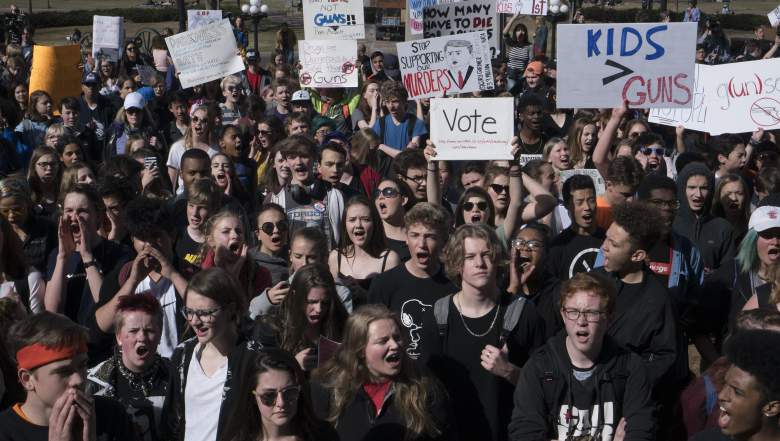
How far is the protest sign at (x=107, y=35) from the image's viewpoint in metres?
16.0

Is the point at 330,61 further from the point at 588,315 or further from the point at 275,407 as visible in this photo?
the point at 275,407

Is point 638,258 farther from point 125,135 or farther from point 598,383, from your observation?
→ point 125,135

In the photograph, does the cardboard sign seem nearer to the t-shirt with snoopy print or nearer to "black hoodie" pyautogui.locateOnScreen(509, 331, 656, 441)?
the t-shirt with snoopy print

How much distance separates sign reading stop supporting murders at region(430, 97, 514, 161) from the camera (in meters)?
7.69

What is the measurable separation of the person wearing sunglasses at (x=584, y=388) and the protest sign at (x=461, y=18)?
747 cm

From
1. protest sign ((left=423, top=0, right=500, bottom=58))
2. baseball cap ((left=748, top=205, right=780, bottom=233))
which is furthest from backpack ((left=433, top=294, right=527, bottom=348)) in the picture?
protest sign ((left=423, top=0, right=500, bottom=58))

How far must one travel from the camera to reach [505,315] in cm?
519

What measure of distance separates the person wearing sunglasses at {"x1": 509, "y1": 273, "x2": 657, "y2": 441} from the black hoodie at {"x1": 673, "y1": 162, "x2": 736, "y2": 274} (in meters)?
2.59

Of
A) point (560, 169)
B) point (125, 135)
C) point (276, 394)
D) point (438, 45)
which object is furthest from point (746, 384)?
point (125, 135)

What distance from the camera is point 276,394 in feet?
13.7

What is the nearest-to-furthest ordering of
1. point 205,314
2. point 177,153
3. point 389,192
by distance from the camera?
point 205,314, point 389,192, point 177,153

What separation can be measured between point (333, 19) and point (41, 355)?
977 centimetres

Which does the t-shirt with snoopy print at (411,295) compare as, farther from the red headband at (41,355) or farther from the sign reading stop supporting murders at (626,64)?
the sign reading stop supporting murders at (626,64)

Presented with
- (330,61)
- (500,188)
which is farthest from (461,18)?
(500,188)
